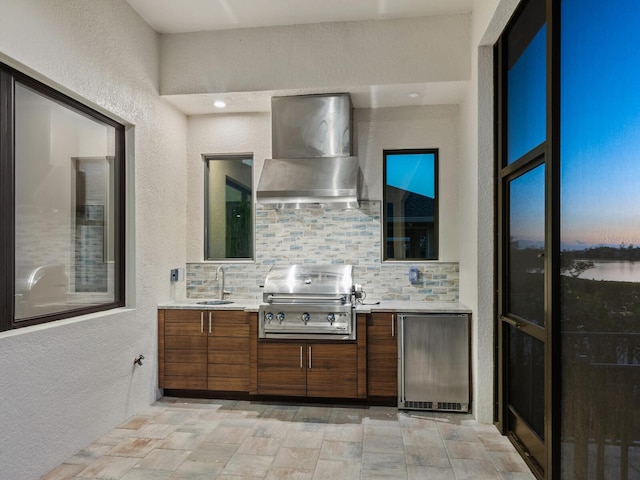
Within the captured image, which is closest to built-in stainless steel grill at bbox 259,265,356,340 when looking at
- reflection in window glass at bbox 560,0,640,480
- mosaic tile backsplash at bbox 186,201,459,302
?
mosaic tile backsplash at bbox 186,201,459,302

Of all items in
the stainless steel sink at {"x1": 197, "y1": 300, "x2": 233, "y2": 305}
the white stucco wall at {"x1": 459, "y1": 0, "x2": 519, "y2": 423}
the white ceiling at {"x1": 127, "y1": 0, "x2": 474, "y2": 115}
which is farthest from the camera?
the stainless steel sink at {"x1": 197, "y1": 300, "x2": 233, "y2": 305}

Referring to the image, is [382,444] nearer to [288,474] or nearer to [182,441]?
[288,474]

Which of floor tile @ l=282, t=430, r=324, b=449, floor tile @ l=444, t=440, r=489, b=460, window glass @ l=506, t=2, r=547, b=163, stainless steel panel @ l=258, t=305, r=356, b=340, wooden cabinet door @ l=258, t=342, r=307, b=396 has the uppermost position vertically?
window glass @ l=506, t=2, r=547, b=163

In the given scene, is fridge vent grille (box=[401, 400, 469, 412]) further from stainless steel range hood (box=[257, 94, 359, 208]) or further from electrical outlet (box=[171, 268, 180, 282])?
electrical outlet (box=[171, 268, 180, 282])

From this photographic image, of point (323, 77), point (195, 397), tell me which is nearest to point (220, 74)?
point (323, 77)

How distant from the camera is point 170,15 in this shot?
3.74 metres

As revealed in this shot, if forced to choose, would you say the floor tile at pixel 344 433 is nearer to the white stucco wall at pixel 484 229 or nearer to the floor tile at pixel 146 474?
the white stucco wall at pixel 484 229

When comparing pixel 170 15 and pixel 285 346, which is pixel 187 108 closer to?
pixel 170 15

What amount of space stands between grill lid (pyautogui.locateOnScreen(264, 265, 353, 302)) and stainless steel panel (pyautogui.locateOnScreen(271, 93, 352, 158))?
39.9 inches

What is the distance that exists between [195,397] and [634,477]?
3369 millimetres

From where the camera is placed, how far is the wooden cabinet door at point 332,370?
3736 millimetres

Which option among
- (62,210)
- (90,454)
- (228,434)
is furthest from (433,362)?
(62,210)

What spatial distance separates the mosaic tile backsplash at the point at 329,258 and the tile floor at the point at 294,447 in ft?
3.72

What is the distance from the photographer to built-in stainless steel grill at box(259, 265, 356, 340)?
12.2 ft
